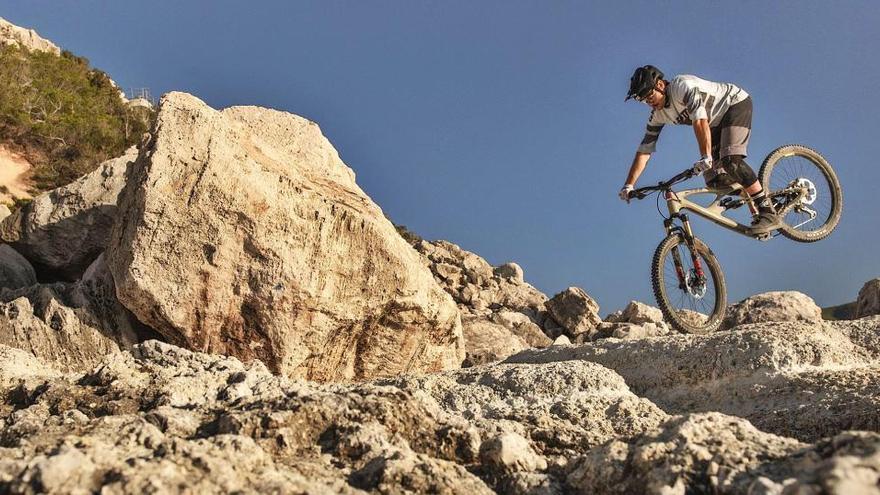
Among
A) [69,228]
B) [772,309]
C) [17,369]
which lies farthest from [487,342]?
[17,369]

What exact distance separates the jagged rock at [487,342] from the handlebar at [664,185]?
5526mm

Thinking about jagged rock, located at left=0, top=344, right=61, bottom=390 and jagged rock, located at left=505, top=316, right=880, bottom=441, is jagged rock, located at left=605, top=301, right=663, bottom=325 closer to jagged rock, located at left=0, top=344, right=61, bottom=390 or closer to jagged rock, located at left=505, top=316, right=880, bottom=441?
jagged rock, located at left=505, top=316, right=880, bottom=441

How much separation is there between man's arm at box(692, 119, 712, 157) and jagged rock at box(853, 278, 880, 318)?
318 inches

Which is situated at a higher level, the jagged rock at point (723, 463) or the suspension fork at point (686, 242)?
the suspension fork at point (686, 242)

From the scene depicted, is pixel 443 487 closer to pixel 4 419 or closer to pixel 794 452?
pixel 794 452

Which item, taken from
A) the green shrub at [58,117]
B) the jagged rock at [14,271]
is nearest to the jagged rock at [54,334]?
the jagged rock at [14,271]

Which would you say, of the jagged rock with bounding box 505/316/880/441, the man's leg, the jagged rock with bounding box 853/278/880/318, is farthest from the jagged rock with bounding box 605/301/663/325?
the jagged rock with bounding box 505/316/880/441

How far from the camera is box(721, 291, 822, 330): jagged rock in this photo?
1201 centimetres

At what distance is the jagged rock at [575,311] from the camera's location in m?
21.0

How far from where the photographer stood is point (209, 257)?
7.96 meters

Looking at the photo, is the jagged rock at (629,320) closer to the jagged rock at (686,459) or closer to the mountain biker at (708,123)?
the mountain biker at (708,123)

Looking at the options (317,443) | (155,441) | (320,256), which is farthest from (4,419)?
(320,256)

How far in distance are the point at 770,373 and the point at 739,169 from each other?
3960 mm

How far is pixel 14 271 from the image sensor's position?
37.0ft
